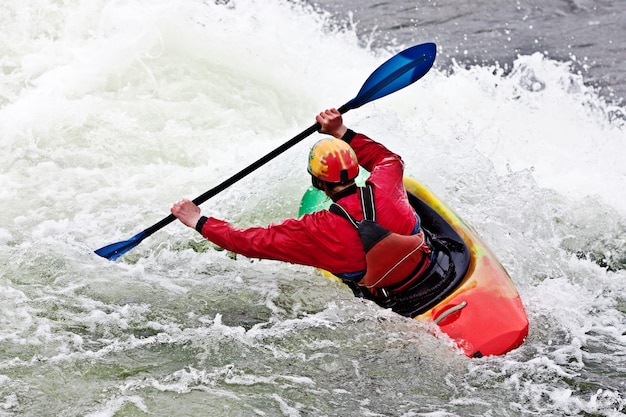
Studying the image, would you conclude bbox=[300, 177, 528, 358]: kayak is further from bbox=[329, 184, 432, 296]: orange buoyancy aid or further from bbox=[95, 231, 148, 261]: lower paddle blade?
bbox=[95, 231, 148, 261]: lower paddle blade

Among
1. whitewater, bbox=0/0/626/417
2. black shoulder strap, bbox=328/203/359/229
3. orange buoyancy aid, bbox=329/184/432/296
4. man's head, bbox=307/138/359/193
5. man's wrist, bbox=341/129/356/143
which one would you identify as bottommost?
whitewater, bbox=0/0/626/417

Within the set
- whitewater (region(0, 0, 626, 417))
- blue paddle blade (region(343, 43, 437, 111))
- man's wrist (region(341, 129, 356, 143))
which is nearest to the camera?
whitewater (region(0, 0, 626, 417))

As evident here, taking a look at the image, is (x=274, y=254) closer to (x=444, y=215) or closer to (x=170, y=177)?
(x=444, y=215)

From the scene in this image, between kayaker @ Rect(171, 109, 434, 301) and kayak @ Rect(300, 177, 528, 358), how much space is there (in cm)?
28

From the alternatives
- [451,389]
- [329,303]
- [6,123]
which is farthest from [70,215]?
[451,389]

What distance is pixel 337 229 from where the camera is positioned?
420cm

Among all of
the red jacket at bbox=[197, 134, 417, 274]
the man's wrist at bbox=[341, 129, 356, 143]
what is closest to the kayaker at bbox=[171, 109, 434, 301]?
the red jacket at bbox=[197, 134, 417, 274]

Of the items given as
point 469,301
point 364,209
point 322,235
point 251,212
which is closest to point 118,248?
point 251,212

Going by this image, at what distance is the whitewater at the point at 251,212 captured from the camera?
4191 mm

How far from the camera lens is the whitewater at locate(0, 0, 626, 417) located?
4.19 m

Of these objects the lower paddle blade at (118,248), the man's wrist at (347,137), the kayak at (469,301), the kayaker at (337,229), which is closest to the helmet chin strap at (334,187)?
the kayaker at (337,229)

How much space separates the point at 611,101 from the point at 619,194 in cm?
228

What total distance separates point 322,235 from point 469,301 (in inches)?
37.2

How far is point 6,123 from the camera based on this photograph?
23.3ft
